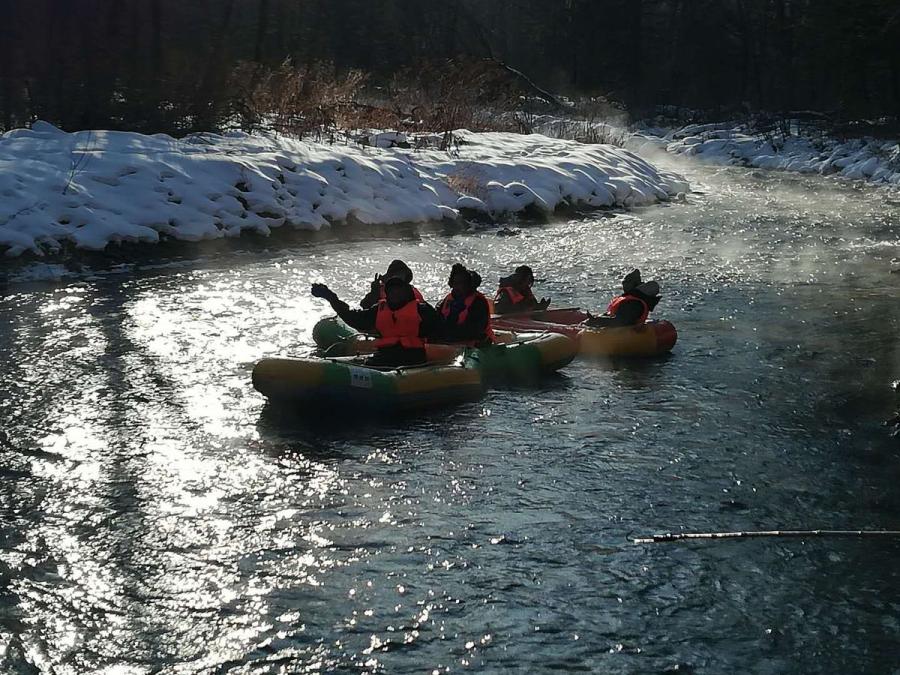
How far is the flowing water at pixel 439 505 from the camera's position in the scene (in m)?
4.39

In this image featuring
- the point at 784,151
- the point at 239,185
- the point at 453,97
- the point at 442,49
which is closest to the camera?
the point at 239,185

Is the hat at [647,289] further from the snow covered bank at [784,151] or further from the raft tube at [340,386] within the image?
the snow covered bank at [784,151]

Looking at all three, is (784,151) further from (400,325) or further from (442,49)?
(400,325)

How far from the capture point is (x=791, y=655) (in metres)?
4.32

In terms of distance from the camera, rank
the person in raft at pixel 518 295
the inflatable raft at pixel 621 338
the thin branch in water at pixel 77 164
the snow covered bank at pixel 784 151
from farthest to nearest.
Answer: the snow covered bank at pixel 784 151, the thin branch in water at pixel 77 164, the person in raft at pixel 518 295, the inflatable raft at pixel 621 338

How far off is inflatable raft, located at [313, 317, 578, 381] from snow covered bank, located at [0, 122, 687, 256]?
5.17 m

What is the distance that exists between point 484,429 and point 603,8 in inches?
1814

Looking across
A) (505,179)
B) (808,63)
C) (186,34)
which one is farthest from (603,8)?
(505,179)

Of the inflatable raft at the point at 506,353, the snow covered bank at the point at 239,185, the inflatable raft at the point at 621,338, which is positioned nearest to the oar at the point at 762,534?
the inflatable raft at the point at 506,353

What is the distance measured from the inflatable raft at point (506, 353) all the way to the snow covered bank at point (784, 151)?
53.9ft

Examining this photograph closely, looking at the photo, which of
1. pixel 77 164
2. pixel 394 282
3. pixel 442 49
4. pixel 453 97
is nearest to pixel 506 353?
pixel 394 282

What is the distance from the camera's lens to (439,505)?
579 centimetres

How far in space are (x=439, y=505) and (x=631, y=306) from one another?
424cm

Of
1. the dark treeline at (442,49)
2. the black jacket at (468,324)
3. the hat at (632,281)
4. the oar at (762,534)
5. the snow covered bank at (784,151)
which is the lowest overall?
the oar at (762,534)
